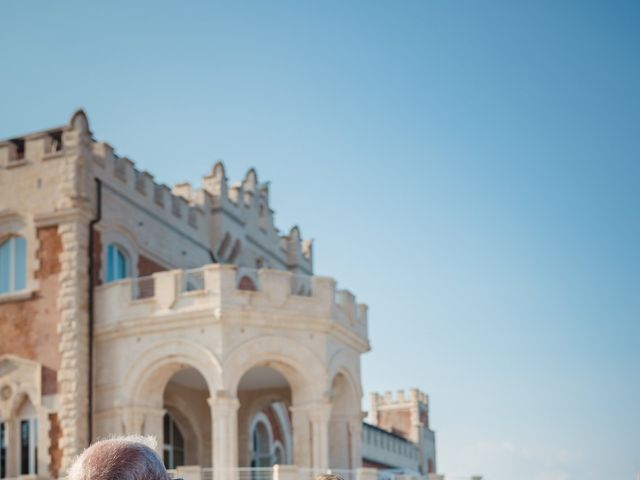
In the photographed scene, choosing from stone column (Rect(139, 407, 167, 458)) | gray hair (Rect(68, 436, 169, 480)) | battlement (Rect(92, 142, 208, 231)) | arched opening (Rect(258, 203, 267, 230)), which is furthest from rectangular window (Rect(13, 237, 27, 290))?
gray hair (Rect(68, 436, 169, 480))

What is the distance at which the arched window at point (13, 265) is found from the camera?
25.7m

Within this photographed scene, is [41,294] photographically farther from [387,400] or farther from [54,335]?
[387,400]

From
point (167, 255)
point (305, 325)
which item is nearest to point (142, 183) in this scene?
point (167, 255)

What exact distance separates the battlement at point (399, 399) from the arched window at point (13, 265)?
33.0 metres

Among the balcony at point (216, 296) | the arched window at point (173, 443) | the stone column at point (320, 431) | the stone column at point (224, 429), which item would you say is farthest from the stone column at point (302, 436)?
the arched window at point (173, 443)

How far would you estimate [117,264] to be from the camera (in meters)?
26.3

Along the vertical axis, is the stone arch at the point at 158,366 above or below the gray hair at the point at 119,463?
above

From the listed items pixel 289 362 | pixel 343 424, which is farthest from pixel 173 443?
pixel 289 362

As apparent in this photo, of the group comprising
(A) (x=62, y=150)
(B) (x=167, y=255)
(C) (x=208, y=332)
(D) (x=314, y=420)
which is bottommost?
(D) (x=314, y=420)

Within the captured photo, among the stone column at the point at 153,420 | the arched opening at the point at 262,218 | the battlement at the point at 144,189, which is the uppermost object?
the arched opening at the point at 262,218

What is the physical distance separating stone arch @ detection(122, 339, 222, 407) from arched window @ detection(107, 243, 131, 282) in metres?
2.30

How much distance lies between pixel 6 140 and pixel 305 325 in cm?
834

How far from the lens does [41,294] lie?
25125mm

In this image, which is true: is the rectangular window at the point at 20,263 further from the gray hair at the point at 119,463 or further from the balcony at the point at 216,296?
the gray hair at the point at 119,463
